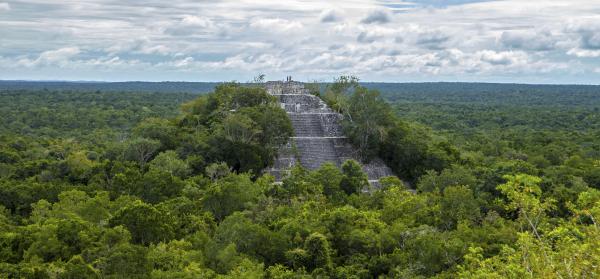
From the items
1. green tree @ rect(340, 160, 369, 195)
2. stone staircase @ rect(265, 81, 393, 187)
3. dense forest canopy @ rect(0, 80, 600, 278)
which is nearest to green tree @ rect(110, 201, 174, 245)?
dense forest canopy @ rect(0, 80, 600, 278)

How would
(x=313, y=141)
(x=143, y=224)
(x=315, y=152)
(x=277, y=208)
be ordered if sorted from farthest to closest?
(x=313, y=141)
(x=315, y=152)
(x=277, y=208)
(x=143, y=224)

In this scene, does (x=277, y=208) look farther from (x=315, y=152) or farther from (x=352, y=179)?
(x=315, y=152)

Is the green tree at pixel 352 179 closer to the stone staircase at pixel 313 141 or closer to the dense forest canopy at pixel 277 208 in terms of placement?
the dense forest canopy at pixel 277 208

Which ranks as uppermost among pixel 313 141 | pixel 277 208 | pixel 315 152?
pixel 313 141

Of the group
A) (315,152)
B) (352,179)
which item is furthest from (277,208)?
(315,152)

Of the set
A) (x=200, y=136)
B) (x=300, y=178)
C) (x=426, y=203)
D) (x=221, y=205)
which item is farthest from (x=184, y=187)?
(x=426, y=203)

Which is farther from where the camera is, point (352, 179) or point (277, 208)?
point (352, 179)

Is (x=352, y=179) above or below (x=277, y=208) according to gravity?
above

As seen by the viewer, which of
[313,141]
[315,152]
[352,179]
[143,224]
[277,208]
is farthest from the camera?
[313,141]
